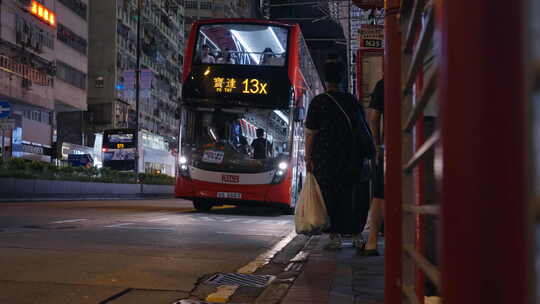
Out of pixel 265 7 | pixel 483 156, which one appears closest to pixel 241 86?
pixel 483 156

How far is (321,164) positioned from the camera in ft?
19.0

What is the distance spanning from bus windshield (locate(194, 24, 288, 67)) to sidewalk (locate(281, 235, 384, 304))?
28.3 ft

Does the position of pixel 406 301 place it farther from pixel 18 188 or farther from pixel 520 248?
pixel 18 188

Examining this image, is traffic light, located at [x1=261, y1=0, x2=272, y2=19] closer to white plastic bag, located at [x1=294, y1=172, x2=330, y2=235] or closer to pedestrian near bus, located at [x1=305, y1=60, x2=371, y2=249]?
pedestrian near bus, located at [x1=305, y1=60, x2=371, y2=249]

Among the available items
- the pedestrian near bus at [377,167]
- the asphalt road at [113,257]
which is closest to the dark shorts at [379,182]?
the pedestrian near bus at [377,167]

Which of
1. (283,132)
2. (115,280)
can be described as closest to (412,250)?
(115,280)

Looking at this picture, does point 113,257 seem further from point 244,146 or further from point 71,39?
point 71,39

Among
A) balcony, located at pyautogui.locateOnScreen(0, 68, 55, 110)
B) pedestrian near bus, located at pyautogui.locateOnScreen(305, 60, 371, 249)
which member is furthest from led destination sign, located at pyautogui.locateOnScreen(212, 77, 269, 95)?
balcony, located at pyautogui.locateOnScreen(0, 68, 55, 110)

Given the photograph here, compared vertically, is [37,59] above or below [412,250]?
above

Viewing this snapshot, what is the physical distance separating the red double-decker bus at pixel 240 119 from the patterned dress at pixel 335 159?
841 centimetres

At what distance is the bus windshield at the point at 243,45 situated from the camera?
14547 millimetres

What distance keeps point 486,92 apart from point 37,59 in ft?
143

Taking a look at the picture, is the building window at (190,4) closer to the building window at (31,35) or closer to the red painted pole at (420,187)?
the building window at (31,35)

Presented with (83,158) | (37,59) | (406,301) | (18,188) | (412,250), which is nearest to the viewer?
(412,250)
